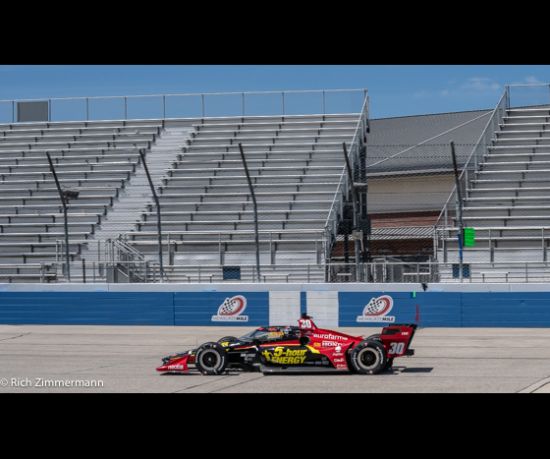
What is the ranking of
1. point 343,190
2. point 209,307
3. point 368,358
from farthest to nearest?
1. point 343,190
2. point 209,307
3. point 368,358

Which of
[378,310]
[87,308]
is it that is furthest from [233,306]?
[87,308]

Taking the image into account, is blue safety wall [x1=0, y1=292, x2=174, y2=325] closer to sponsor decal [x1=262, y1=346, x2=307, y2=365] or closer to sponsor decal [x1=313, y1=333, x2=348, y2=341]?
sponsor decal [x1=262, y1=346, x2=307, y2=365]

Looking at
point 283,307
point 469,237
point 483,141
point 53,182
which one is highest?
point 483,141

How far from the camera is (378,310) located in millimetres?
24016

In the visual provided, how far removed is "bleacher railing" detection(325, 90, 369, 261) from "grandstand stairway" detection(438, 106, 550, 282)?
3.17 meters

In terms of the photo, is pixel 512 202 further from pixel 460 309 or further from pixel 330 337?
pixel 330 337

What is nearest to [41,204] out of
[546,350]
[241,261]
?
[241,261]

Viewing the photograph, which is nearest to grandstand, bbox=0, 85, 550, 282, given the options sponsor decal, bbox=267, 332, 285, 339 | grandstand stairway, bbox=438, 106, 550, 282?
grandstand stairway, bbox=438, 106, 550, 282

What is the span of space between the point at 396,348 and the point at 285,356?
166 cm

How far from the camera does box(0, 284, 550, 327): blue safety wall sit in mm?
23359
